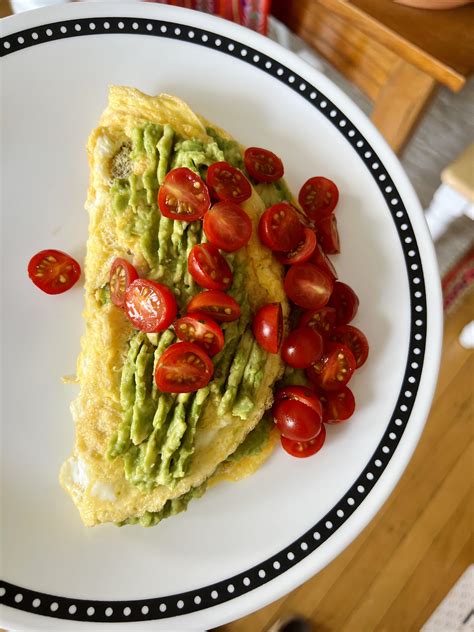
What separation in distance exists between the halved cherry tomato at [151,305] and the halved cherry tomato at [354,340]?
0.64 meters

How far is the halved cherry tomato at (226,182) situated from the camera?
1.86 metres

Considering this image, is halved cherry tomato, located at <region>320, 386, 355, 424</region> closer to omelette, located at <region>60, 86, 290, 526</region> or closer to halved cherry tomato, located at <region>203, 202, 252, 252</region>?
omelette, located at <region>60, 86, 290, 526</region>

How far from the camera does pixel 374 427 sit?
2064mm

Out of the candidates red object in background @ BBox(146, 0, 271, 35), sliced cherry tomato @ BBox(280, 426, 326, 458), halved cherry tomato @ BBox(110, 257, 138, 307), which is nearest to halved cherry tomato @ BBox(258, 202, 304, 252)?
halved cherry tomato @ BBox(110, 257, 138, 307)

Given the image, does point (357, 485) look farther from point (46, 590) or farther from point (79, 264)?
point (79, 264)

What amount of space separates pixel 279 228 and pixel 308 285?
0.74 ft

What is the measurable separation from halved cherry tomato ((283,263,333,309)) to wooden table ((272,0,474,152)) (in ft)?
2.65

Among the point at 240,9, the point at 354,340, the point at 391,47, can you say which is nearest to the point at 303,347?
the point at 354,340

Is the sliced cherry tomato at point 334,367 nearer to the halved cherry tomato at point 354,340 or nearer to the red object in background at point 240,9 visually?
the halved cherry tomato at point 354,340

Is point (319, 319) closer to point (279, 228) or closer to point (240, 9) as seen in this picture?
point (279, 228)

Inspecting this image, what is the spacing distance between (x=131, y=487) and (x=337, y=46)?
1.88 m

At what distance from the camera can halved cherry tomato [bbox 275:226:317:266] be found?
2.00 metres

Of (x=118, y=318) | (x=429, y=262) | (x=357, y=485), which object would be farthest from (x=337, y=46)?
(x=357, y=485)

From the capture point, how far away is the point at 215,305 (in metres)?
1.77
